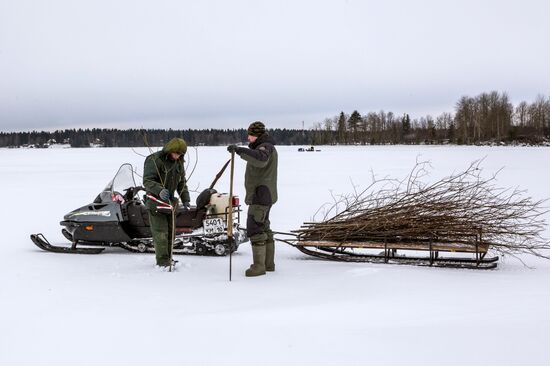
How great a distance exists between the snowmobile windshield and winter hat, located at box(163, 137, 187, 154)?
59.2 inches

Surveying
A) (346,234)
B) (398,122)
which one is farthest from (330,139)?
(346,234)

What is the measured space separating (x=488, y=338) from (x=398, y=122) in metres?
122

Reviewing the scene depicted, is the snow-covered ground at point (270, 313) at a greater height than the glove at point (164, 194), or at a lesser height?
lesser

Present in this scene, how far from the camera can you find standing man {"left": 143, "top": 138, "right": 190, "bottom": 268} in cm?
599

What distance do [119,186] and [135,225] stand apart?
635mm

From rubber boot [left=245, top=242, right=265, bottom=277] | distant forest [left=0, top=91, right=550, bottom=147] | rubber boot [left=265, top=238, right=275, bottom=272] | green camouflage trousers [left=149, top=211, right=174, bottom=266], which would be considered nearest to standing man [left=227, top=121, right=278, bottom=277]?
rubber boot [left=245, top=242, right=265, bottom=277]

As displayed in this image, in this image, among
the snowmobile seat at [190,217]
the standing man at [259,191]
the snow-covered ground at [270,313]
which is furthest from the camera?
the snowmobile seat at [190,217]

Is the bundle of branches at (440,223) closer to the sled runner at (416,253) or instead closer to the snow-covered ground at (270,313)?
the sled runner at (416,253)

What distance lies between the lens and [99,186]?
18641 millimetres

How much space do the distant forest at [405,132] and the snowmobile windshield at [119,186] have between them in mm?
57116

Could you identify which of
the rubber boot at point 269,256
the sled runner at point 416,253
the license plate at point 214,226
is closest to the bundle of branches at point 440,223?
the sled runner at point 416,253

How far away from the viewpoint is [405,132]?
368ft

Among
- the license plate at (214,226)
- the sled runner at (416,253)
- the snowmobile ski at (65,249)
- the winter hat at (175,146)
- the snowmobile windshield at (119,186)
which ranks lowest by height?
the snowmobile ski at (65,249)

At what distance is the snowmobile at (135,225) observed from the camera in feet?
22.1
